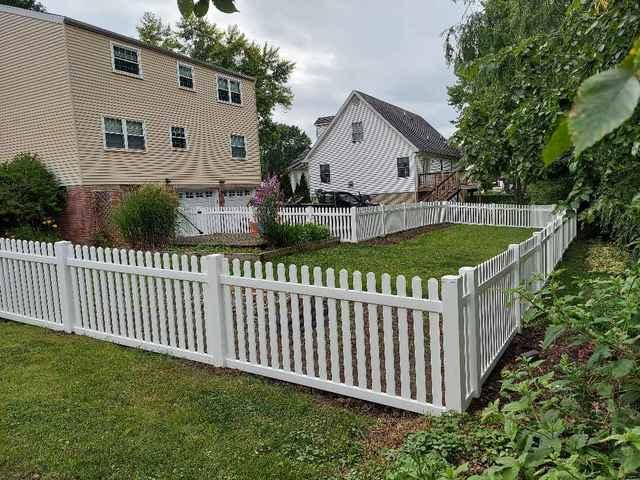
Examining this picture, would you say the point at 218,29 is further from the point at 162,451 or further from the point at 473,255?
the point at 162,451

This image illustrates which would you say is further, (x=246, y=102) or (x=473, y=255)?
(x=246, y=102)

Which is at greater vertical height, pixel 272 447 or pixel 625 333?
pixel 625 333

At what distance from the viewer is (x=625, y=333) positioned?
7.72 feet

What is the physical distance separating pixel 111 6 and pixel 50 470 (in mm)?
2790

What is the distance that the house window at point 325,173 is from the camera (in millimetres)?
31609

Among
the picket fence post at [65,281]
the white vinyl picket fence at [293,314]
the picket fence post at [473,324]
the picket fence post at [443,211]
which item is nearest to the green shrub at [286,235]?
the white vinyl picket fence at [293,314]

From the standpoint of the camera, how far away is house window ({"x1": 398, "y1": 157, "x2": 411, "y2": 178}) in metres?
28.6

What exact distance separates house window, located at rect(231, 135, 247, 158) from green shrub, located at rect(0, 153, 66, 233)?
8235mm

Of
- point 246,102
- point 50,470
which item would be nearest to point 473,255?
point 50,470

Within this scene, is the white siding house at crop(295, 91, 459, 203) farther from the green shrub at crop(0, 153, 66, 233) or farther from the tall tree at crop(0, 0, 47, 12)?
the green shrub at crop(0, 153, 66, 233)

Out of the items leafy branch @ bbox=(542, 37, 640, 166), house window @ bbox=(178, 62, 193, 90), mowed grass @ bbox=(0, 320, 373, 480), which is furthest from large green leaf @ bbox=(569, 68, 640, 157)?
house window @ bbox=(178, 62, 193, 90)

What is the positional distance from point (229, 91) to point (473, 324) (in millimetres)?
20150

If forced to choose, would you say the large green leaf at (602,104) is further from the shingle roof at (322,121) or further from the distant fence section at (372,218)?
the shingle roof at (322,121)

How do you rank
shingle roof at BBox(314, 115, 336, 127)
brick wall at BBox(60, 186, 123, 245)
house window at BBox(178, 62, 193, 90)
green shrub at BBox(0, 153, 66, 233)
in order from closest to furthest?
1. green shrub at BBox(0, 153, 66, 233)
2. brick wall at BBox(60, 186, 123, 245)
3. house window at BBox(178, 62, 193, 90)
4. shingle roof at BBox(314, 115, 336, 127)
